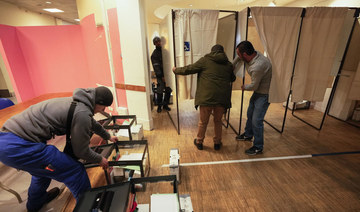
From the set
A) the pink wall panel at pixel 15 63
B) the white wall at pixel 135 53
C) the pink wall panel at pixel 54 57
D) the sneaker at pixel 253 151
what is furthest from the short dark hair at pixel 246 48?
the pink wall panel at pixel 15 63

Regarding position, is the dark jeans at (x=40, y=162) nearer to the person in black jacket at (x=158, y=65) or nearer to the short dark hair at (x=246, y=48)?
the short dark hair at (x=246, y=48)

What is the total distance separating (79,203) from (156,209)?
0.48 meters

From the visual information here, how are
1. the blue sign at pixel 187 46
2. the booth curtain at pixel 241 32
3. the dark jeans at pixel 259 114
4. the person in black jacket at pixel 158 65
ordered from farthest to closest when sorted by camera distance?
the person in black jacket at pixel 158 65, the blue sign at pixel 187 46, the booth curtain at pixel 241 32, the dark jeans at pixel 259 114

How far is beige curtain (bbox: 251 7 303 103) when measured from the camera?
90.6 inches

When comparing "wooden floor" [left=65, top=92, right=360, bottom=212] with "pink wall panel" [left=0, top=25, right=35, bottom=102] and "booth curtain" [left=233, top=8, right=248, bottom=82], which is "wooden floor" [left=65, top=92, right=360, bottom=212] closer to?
"booth curtain" [left=233, top=8, right=248, bottom=82]

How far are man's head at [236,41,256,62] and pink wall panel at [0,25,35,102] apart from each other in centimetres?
459

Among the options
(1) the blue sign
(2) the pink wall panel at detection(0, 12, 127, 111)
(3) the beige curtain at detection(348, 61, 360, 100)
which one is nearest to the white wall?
(2) the pink wall panel at detection(0, 12, 127, 111)

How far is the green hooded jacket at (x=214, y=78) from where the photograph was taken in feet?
7.00

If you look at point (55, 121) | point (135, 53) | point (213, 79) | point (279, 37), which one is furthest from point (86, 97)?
point (279, 37)

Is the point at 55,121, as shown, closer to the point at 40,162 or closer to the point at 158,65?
the point at 40,162

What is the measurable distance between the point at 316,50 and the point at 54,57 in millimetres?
5265

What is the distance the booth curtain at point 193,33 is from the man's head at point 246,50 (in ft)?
2.02

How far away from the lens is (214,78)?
7.04 ft

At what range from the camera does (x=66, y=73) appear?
4.16 metres
